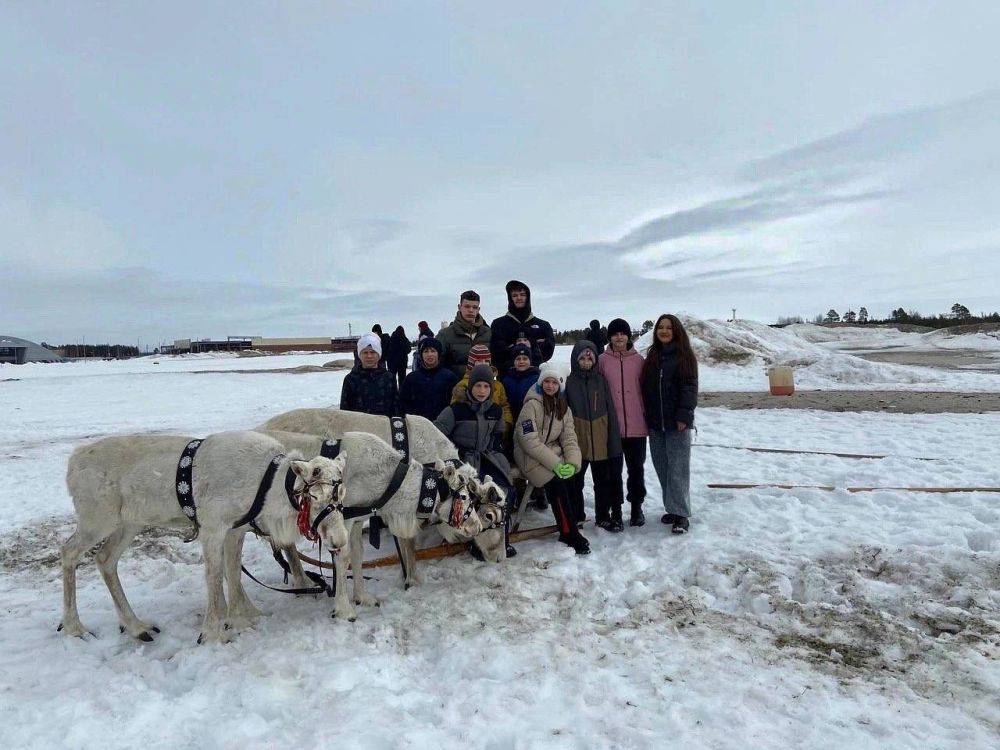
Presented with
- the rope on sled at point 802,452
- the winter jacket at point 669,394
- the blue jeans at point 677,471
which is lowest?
the rope on sled at point 802,452

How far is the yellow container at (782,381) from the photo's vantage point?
1576 centimetres

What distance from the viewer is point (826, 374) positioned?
2002cm

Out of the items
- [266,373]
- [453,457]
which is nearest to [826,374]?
[453,457]

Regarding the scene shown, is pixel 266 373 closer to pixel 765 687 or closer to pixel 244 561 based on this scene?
Result: pixel 244 561

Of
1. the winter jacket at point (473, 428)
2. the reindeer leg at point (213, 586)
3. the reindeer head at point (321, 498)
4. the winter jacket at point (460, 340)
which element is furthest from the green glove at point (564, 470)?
the reindeer leg at point (213, 586)

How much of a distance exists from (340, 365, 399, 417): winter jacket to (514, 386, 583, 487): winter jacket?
59.3 inches

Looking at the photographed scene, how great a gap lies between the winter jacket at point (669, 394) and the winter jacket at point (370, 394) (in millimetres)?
2803

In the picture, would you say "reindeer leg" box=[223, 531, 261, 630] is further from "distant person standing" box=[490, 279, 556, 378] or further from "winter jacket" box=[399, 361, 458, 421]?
"distant person standing" box=[490, 279, 556, 378]

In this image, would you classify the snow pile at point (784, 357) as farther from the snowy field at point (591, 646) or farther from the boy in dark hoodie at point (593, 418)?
the snowy field at point (591, 646)

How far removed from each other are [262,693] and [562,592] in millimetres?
2310

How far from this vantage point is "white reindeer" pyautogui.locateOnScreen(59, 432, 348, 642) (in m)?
4.15

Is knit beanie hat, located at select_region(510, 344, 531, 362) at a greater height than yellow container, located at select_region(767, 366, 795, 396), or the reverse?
knit beanie hat, located at select_region(510, 344, 531, 362)

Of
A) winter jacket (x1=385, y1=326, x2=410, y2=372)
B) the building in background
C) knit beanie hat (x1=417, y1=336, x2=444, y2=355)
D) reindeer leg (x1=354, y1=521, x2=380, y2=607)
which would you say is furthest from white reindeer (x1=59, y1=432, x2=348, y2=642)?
the building in background

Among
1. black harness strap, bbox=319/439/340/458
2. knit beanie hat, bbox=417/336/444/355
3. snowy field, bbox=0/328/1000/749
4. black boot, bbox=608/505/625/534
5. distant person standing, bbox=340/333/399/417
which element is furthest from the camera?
distant person standing, bbox=340/333/399/417
